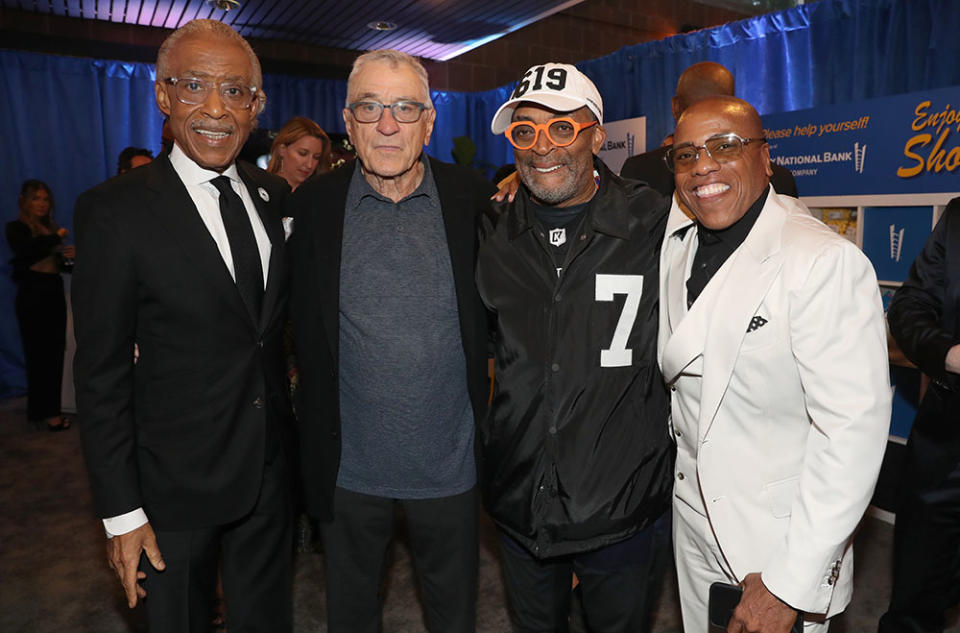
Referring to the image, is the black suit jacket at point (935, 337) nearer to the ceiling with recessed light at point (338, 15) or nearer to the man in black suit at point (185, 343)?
the man in black suit at point (185, 343)

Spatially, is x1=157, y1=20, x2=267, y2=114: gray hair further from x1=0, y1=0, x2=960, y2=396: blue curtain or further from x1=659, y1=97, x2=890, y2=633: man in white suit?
x1=0, y1=0, x2=960, y2=396: blue curtain

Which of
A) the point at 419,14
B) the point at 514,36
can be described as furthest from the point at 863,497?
the point at 514,36

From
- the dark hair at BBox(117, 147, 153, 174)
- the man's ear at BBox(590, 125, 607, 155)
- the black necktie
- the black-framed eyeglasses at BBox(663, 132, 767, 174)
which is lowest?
the black necktie

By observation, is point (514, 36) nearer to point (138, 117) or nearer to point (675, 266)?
point (138, 117)

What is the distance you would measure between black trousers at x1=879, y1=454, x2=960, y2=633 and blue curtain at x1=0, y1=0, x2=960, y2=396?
353 centimetres

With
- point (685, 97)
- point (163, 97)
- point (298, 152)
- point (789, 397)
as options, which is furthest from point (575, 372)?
point (298, 152)

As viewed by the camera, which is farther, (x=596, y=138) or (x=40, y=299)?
(x=40, y=299)

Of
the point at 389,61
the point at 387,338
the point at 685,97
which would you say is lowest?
the point at 387,338

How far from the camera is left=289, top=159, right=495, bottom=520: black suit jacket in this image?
187 centimetres

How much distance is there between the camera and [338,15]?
6.75 metres

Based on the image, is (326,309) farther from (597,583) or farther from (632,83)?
(632,83)

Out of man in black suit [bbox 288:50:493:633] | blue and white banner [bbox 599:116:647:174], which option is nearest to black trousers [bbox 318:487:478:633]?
man in black suit [bbox 288:50:493:633]

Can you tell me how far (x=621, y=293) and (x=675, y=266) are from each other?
0.49 feet

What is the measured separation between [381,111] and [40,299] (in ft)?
15.9
